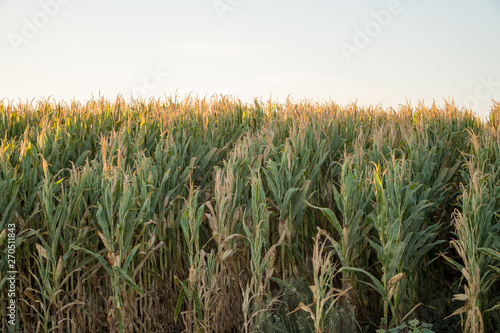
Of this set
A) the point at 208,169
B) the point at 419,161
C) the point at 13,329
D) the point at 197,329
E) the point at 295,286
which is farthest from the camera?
the point at 208,169

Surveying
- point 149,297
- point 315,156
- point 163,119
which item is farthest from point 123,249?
point 163,119

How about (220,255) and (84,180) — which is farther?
(84,180)

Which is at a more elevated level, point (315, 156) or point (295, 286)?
point (315, 156)

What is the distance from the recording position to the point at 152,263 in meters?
3.43

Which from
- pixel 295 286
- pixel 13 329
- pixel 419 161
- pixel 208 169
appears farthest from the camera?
pixel 208 169

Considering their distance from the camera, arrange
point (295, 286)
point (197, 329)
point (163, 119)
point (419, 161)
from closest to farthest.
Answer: point (197, 329), point (295, 286), point (419, 161), point (163, 119)

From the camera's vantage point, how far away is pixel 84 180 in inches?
135

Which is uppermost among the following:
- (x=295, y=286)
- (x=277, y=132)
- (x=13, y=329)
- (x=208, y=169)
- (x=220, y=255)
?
(x=277, y=132)

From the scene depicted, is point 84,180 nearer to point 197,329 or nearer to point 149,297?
point 149,297

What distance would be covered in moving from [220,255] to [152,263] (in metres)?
0.71

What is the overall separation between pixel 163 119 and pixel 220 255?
2.96 meters

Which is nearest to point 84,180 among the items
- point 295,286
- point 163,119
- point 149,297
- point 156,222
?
point 156,222

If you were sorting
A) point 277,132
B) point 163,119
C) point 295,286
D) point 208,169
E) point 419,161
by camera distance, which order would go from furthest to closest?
point 163,119, point 277,132, point 208,169, point 419,161, point 295,286

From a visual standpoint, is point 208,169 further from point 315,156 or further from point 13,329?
point 13,329
